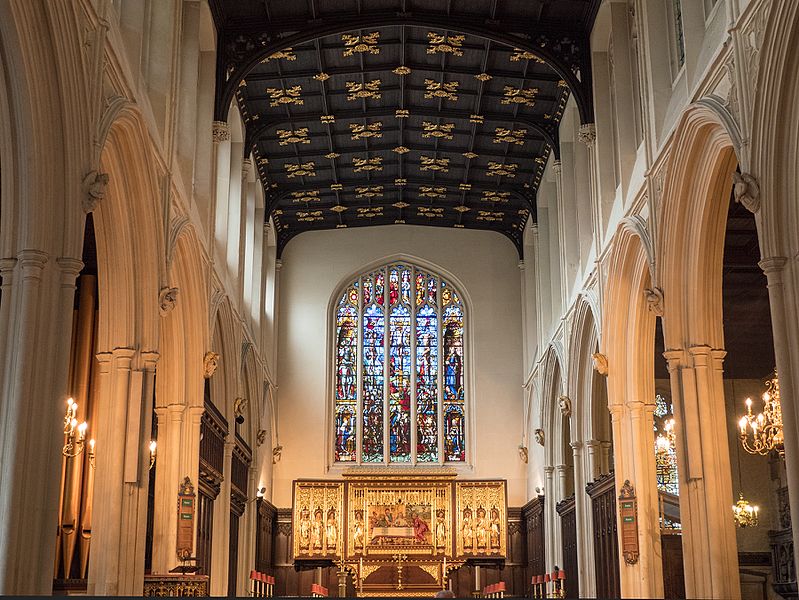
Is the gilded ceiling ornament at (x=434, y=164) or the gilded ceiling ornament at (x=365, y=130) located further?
the gilded ceiling ornament at (x=434, y=164)

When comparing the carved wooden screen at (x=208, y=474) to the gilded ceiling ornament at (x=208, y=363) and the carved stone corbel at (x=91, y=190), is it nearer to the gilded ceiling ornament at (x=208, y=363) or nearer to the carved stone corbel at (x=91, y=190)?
the gilded ceiling ornament at (x=208, y=363)

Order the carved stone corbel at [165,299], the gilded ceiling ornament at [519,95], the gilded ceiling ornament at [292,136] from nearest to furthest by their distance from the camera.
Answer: the carved stone corbel at [165,299] → the gilded ceiling ornament at [519,95] → the gilded ceiling ornament at [292,136]

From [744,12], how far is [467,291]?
16.4m

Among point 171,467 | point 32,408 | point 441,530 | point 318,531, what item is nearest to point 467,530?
point 441,530

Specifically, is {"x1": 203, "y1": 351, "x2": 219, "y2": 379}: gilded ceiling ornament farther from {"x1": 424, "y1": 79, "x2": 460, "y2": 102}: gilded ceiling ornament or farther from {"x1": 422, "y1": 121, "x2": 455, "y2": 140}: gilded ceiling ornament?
{"x1": 422, "y1": 121, "x2": 455, "y2": 140}: gilded ceiling ornament

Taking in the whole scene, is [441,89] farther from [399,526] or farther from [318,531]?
[318,531]

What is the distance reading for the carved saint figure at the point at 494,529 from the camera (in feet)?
74.7

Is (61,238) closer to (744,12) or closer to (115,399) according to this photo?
(115,399)

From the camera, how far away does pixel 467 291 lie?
25.5 meters

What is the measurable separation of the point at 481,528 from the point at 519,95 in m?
9.80

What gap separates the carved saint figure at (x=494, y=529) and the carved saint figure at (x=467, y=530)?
0.44 meters

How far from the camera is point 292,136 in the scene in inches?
806

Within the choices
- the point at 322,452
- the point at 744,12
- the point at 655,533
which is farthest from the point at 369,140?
Answer: the point at 744,12

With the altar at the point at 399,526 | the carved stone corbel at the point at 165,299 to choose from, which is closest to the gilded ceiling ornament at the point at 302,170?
the altar at the point at 399,526
